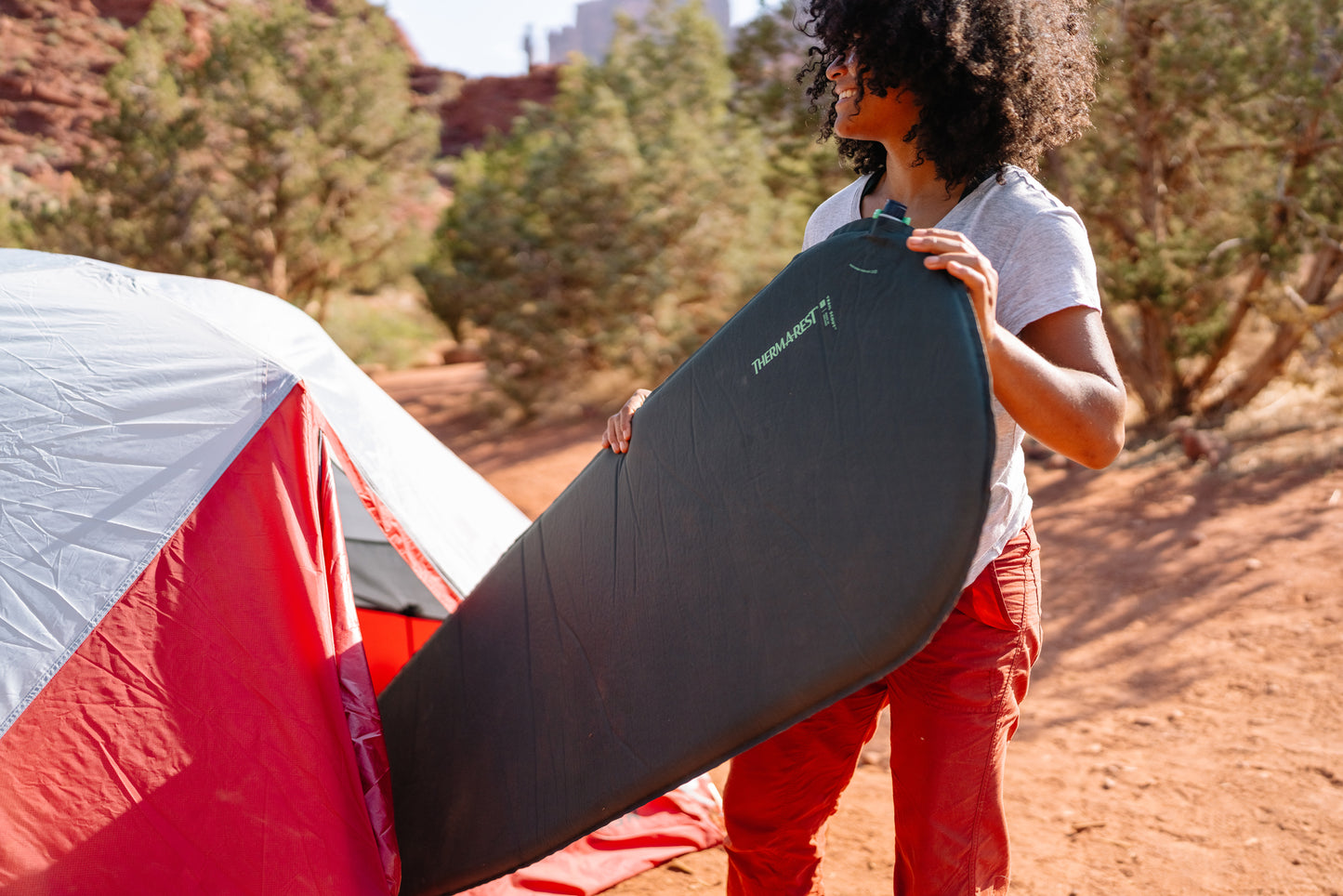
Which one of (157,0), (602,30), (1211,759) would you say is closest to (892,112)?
(1211,759)

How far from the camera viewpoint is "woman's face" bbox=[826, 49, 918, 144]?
1397mm

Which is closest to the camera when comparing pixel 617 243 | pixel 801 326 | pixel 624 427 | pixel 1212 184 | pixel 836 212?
pixel 801 326

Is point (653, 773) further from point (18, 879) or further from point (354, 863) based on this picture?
point (18, 879)

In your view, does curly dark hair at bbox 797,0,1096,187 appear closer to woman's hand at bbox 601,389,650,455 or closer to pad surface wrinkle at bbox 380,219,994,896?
pad surface wrinkle at bbox 380,219,994,896

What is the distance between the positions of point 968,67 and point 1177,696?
3.06 metres

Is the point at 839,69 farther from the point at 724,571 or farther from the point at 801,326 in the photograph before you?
the point at 724,571

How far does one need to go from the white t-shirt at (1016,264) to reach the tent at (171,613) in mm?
1298

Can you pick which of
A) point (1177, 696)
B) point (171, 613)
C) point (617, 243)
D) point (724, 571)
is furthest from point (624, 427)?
point (617, 243)

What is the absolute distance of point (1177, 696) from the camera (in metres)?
Result: 3.63

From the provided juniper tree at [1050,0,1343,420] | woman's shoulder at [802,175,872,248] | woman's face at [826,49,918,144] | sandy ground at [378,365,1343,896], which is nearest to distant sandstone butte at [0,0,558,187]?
juniper tree at [1050,0,1343,420]

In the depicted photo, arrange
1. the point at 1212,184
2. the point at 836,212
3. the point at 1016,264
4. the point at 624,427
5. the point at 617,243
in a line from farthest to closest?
the point at 617,243, the point at 1212,184, the point at 624,427, the point at 836,212, the point at 1016,264

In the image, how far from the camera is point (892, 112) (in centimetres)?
141

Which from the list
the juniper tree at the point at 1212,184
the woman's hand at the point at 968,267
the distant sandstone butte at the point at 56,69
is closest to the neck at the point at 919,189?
the woman's hand at the point at 968,267

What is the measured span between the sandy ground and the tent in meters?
0.91
